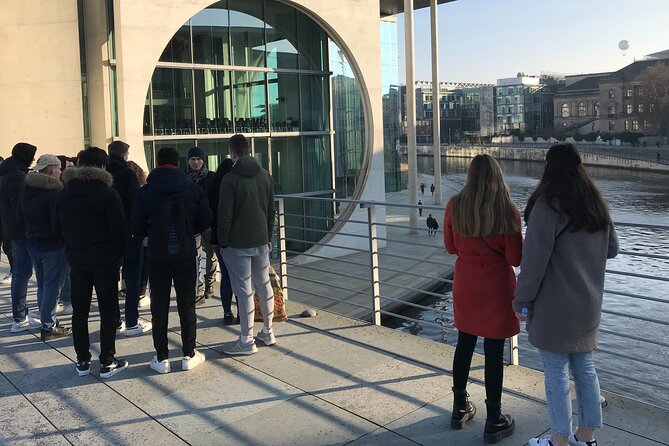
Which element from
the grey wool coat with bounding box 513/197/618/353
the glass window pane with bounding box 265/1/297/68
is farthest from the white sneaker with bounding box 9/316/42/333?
the glass window pane with bounding box 265/1/297/68

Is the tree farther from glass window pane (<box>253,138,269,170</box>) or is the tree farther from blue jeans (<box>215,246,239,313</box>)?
blue jeans (<box>215,246,239,313</box>)

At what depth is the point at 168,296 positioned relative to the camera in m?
4.93

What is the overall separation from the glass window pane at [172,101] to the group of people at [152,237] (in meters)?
9.91

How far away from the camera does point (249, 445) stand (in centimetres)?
377

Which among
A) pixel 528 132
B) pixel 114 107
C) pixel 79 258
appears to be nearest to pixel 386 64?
pixel 114 107

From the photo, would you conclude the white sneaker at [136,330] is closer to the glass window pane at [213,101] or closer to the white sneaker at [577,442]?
the white sneaker at [577,442]

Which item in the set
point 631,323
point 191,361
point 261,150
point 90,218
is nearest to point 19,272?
point 90,218

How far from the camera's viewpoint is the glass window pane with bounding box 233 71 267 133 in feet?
55.2

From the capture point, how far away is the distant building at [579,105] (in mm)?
117688

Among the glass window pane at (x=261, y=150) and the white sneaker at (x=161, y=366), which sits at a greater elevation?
the glass window pane at (x=261, y=150)

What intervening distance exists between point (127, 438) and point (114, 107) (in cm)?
1305

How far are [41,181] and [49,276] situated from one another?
2.75 ft

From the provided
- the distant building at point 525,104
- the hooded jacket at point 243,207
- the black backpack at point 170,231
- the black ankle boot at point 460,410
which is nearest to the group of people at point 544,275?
the black ankle boot at point 460,410

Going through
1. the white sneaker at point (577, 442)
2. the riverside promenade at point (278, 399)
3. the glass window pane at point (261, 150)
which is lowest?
the riverside promenade at point (278, 399)
